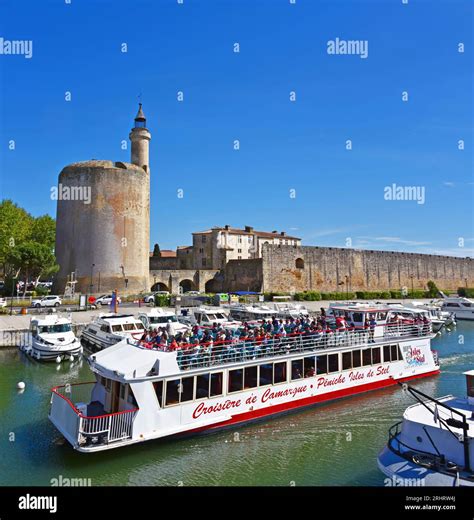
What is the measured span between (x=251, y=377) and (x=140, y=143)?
43071 mm

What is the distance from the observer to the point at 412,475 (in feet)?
26.2

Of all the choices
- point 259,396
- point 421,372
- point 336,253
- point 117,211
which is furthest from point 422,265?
point 259,396

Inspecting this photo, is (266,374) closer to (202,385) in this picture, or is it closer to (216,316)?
(202,385)

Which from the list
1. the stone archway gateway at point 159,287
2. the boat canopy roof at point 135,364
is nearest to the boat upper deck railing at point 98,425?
the boat canopy roof at point 135,364

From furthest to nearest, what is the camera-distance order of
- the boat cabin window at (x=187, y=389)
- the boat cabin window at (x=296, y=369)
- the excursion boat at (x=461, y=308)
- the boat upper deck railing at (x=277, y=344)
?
1. the excursion boat at (x=461, y=308)
2. the boat cabin window at (x=296, y=369)
3. the boat upper deck railing at (x=277, y=344)
4. the boat cabin window at (x=187, y=389)

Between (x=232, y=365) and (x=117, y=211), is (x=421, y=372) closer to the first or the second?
(x=232, y=365)

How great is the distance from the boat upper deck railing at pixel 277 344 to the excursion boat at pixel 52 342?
353 inches

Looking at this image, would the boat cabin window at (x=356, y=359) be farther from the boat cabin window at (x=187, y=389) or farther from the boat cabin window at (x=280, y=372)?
the boat cabin window at (x=187, y=389)

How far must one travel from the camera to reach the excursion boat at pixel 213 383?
10289 mm

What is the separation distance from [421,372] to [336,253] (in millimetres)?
40948

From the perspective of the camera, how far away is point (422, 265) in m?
66.3

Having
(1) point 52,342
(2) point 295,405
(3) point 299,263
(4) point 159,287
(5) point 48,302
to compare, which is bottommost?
(2) point 295,405

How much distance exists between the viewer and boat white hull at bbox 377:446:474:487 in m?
7.60

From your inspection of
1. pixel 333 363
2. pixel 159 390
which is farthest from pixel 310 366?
pixel 159 390
